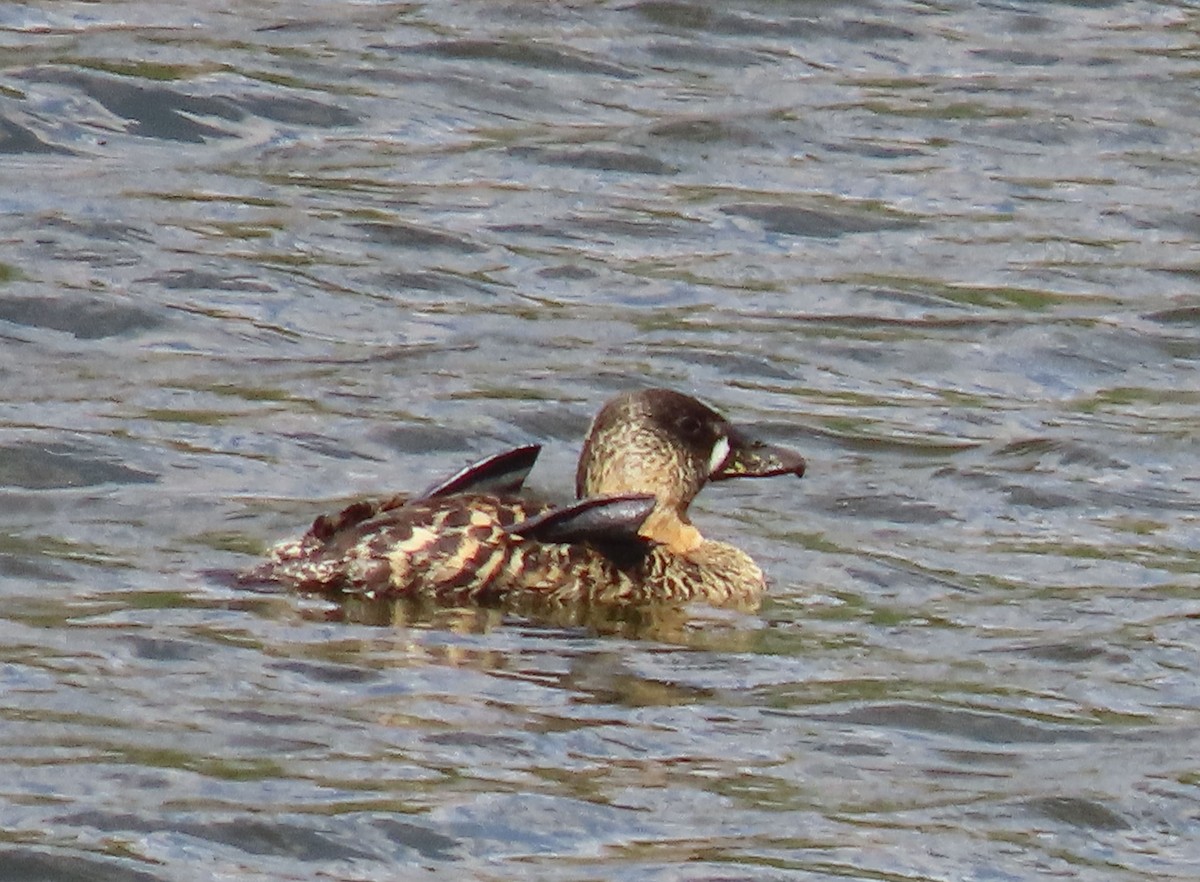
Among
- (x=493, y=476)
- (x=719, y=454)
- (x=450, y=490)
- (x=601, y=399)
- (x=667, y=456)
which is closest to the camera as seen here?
(x=450, y=490)

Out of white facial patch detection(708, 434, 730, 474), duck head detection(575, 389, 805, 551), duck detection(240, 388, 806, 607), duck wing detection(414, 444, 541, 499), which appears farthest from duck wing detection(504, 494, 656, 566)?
white facial patch detection(708, 434, 730, 474)

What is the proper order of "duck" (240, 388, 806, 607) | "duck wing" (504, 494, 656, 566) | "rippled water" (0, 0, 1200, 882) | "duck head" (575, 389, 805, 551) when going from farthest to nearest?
"duck head" (575, 389, 805, 551) < "duck wing" (504, 494, 656, 566) < "duck" (240, 388, 806, 607) < "rippled water" (0, 0, 1200, 882)

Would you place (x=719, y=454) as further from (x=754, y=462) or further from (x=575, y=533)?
(x=575, y=533)

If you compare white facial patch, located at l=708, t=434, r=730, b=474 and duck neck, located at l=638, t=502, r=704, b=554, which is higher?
white facial patch, located at l=708, t=434, r=730, b=474

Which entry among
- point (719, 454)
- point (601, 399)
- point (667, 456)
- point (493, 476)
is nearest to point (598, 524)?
point (493, 476)

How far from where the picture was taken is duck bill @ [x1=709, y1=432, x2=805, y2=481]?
11469mm

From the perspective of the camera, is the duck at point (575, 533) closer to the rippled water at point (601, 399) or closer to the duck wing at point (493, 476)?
the duck wing at point (493, 476)

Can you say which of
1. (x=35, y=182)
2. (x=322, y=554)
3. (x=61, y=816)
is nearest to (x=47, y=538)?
(x=322, y=554)

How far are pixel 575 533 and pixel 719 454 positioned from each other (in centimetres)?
104

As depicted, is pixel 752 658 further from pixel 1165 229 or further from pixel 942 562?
pixel 1165 229

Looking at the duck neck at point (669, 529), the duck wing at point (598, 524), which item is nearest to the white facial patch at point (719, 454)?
the duck neck at point (669, 529)

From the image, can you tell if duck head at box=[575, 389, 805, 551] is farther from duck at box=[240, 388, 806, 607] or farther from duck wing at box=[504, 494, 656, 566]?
duck wing at box=[504, 494, 656, 566]

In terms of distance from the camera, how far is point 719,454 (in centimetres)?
1154

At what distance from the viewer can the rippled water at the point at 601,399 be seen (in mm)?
8273
